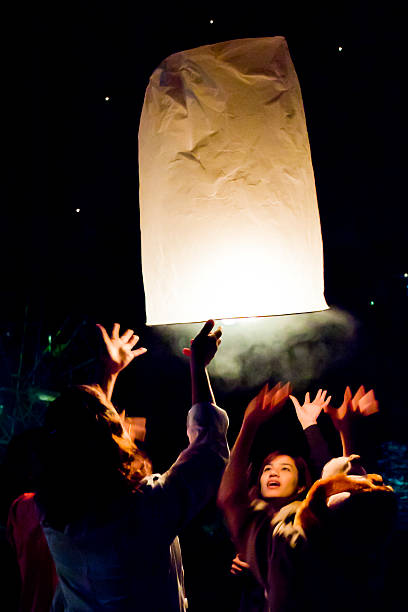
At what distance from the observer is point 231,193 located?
132cm

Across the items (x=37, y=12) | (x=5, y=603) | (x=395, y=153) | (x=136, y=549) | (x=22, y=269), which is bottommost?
(x=5, y=603)

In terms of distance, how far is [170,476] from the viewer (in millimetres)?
1192

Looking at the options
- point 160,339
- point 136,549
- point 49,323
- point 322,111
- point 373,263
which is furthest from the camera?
point 49,323

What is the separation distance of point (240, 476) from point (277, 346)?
0.93 m

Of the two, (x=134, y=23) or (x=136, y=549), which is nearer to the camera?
(x=136, y=549)

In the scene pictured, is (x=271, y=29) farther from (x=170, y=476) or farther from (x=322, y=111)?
(x=170, y=476)

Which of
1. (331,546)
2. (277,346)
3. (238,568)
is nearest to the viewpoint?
(331,546)

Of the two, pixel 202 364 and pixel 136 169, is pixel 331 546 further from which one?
pixel 136 169

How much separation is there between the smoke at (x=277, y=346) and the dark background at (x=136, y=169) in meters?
0.07

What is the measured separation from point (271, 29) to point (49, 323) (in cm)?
222

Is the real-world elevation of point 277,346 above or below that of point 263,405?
above

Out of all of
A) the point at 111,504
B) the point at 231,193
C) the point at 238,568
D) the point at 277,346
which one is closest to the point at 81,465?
the point at 111,504

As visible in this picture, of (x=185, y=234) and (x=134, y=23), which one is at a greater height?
(x=134, y=23)

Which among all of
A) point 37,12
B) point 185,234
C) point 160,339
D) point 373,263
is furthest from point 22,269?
point 373,263
